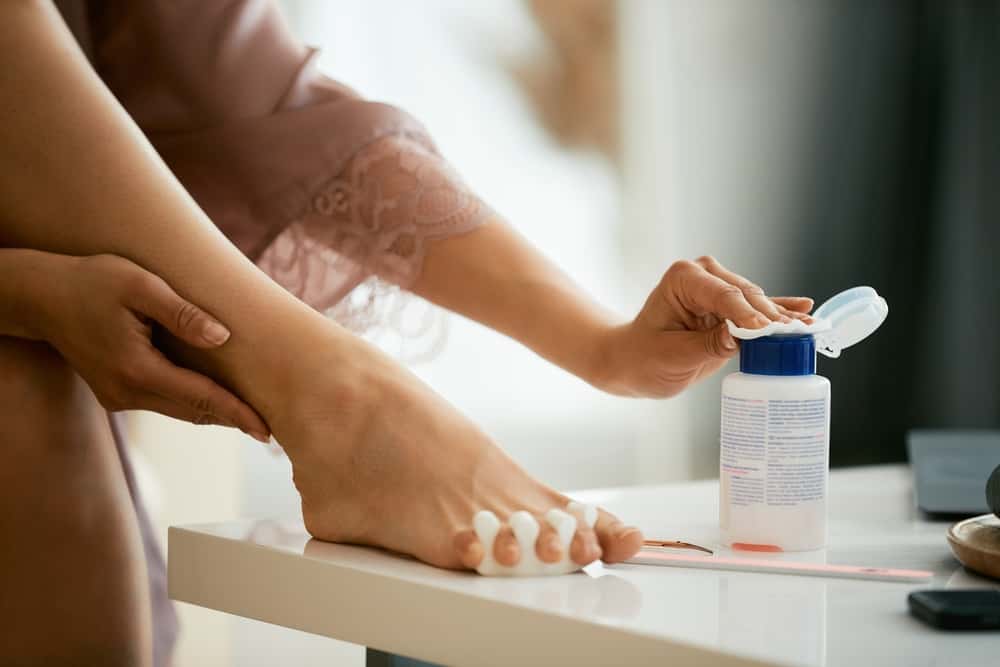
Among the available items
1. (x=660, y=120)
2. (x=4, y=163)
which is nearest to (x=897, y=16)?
(x=660, y=120)

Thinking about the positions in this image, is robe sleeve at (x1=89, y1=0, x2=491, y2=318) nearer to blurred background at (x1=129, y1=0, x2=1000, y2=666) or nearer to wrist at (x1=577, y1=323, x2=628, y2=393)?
wrist at (x1=577, y1=323, x2=628, y2=393)

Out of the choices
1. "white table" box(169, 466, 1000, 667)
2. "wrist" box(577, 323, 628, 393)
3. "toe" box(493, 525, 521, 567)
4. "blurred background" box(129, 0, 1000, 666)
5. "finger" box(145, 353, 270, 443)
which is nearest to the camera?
"white table" box(169, 466, 1000, 667)

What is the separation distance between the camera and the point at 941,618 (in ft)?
1.59

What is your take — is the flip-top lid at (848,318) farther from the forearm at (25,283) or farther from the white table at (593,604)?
the forearm at (25,283)

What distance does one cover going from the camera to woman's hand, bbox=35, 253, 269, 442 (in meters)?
0.68

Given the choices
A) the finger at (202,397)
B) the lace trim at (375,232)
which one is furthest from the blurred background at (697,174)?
the finger at (202,397)

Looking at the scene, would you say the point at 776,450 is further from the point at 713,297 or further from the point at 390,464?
the point at 390,464

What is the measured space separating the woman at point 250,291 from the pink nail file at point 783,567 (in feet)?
0.08

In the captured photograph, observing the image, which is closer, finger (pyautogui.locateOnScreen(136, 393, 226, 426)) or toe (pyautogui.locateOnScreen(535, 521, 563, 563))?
toe (pyautogui.locateOnScreen(535, 521, 563, 563))

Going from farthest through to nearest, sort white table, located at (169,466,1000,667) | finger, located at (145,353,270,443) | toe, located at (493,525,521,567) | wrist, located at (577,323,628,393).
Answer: wrist, located at (577,323,628,393) → finger, located at (145,353,270,443) → toe, located at (493,525,521,567) → white table, located at (169,466,1000,667)

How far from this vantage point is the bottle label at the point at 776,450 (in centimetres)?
63

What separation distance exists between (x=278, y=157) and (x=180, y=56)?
0.12 m

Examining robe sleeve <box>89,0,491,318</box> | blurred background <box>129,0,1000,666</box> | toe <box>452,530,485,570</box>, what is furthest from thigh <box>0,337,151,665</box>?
blurred background <box>129,0,1000,666</box>

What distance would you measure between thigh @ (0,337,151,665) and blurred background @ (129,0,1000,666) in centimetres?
101
